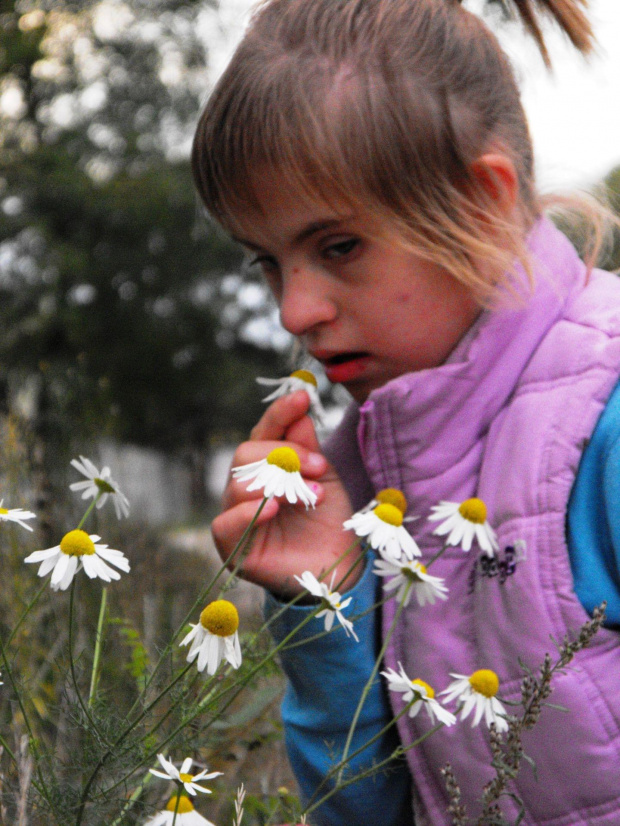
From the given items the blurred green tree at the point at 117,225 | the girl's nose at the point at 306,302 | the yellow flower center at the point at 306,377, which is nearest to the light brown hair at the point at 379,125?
the girl's nose at the point at 306,302

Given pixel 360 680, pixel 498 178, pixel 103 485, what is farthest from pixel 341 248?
pixel 360 680

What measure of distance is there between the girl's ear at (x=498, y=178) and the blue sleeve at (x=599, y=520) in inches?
16.1

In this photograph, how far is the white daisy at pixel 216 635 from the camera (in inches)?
36.2

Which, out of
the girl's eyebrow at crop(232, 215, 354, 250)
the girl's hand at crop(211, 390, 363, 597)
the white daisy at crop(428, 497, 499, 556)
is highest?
the girl's eyebrow at crop(232, 215, 354, 250)

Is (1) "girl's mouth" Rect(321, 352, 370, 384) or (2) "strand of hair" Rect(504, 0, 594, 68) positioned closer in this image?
(1) "girl's mouth" Rect(321, 352, 370, 384)

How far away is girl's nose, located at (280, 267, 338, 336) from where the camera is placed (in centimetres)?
146

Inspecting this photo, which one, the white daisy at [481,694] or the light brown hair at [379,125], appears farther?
the light brown hair at [379,125]

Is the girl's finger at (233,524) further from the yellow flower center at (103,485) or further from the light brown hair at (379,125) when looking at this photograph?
the light brown hair at (379,125)

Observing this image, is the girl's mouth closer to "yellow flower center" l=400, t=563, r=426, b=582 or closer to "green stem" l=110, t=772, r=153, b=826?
"yellow flower center" l=400, t=563, r=426, b=582

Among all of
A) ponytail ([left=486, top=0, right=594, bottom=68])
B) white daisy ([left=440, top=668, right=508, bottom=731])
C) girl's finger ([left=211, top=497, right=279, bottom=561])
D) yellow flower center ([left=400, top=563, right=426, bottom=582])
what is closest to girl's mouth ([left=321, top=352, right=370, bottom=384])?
girl's finger ([left=211, top=497, right=279, bottom=561])

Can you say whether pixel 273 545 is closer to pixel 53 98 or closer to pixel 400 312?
pixel 400 312

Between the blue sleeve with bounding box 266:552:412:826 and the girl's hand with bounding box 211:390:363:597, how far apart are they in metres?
0.05

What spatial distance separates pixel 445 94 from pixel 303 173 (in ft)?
0.99

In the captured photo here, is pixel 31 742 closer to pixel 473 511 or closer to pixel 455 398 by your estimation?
pixel 473 511
